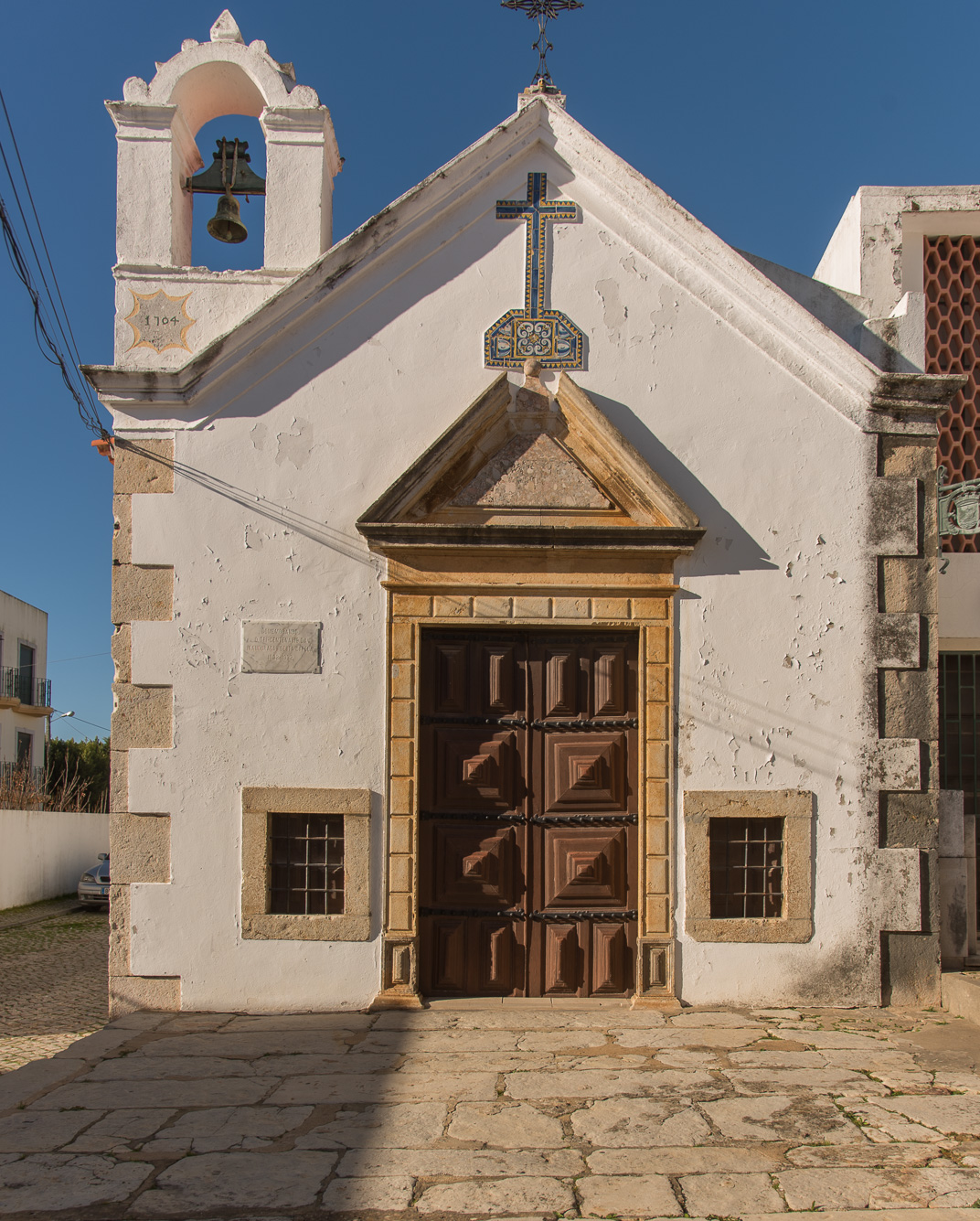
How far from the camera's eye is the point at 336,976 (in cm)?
604

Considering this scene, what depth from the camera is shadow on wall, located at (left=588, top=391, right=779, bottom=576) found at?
6.32 meters

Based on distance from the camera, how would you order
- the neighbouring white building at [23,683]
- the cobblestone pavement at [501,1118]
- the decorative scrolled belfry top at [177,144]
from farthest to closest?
1. the neighbouring white building at [23,683]
2. the decorative scrolled belfry top at [177,144]
3. the cobblestone pavement at [501,1118]

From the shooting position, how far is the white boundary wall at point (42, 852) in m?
17.7

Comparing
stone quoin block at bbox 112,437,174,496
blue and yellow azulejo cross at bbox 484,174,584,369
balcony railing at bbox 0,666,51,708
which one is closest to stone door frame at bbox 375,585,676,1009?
blue and yellow azulejo cross at bbox 484,174,584,369

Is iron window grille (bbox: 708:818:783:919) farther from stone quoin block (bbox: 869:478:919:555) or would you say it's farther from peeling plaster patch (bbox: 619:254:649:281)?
peeling plaster patch (bbox: 619:254:649:281)

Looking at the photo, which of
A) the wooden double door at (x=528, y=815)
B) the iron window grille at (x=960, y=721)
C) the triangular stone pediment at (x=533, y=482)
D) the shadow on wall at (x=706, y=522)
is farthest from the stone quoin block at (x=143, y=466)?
the iron window grille at (x=960, y=721)

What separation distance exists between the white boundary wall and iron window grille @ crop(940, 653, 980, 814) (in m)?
15.7

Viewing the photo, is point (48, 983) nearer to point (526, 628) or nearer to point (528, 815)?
point (528, 815)

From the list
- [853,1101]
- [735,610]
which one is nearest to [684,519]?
[735,610]

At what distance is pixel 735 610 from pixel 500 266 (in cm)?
274

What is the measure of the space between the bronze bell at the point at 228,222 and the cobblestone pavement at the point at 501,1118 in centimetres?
559

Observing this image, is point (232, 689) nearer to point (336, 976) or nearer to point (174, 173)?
point (336, 976)

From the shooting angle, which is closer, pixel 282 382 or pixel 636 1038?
pixel 636 1038

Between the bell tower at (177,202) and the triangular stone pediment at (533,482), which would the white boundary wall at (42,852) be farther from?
the triangular stone pediment at (533,482)
